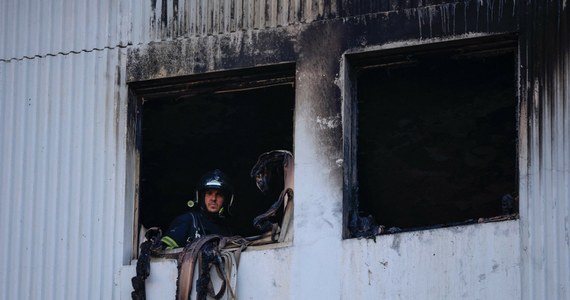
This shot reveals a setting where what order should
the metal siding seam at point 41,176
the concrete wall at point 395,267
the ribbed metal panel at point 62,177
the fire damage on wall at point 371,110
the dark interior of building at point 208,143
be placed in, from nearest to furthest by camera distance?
the concrete wall at point 395,267 → the fire damage on wall at point 371,110 → the ribbed metal panel at point 62,177 → the metal siding seam at point 41,176 → the dark interior of building at point 208,143

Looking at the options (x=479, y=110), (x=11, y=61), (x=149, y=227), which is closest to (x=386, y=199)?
(x=479, y=110)

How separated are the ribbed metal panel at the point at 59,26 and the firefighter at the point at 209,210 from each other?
1725 millimetres

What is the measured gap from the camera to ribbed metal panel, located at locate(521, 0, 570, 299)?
48.5 ft

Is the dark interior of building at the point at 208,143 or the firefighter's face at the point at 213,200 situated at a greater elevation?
the dark interior of building at the point at 208,143

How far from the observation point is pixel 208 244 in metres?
16.5

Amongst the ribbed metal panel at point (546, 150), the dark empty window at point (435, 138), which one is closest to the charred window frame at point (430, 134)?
the dark empty window at point (435, 138)

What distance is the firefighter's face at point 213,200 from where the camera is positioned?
18031mm

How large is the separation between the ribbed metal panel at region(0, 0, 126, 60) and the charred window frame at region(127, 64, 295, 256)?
659 mm

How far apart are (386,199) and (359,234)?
3354mm

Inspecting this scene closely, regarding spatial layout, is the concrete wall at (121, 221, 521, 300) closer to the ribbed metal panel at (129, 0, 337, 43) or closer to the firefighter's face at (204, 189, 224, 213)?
the firefighter's face at (204, 189, 224, 213)

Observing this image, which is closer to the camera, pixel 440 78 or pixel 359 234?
pixel 359 234

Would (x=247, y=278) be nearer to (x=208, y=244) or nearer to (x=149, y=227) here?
(x=208, y=244)

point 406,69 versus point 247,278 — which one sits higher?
point 406,69

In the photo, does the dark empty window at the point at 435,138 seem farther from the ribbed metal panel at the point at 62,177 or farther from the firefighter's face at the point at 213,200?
the ribbed metal panel at the point at 62,177
